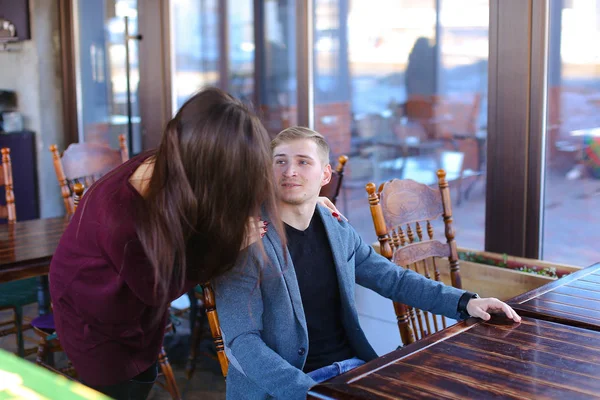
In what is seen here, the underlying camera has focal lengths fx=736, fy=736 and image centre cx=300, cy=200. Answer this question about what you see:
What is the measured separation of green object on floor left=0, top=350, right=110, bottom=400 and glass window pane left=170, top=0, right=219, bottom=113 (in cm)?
373

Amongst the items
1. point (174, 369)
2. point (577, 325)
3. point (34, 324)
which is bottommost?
point (174, 369)

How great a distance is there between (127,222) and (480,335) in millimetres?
810

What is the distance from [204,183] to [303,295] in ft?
1.67

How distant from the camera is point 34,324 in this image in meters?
2.95

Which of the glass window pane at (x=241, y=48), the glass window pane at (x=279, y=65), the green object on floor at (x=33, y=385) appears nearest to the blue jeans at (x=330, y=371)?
the green object on floor at (x=33, y=385)

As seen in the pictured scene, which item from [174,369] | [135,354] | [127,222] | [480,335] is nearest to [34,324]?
[174,369]

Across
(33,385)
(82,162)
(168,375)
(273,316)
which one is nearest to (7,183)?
(82,162)

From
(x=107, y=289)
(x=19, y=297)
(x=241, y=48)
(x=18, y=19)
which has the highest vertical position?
(x=18, y=19)

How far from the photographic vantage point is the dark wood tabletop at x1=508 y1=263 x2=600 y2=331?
173cm

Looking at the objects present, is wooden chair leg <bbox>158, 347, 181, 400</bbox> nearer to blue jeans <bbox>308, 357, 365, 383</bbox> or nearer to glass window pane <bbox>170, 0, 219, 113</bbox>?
blue jeans <bbox>308, 357, 365, 383</bbox>

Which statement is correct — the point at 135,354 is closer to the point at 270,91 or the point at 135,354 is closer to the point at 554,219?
the point at 554,219

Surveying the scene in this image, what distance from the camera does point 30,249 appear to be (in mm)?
2715

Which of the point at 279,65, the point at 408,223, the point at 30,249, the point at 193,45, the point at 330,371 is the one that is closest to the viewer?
the point at 330,371

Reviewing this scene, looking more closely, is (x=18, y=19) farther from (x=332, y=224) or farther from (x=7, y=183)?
(x=332, y=224)
